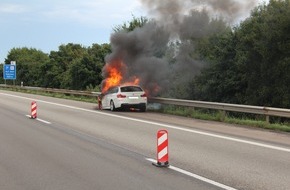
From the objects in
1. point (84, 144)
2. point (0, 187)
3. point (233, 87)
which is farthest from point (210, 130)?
point (233, 87)

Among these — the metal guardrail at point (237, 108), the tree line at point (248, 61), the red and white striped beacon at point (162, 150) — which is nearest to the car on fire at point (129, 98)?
the metal guardrail at point (237, 108)

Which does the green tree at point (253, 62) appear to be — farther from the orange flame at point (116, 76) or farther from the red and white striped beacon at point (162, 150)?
the red and white striped beacon at point (162, 150)

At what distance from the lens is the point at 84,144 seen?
11219mm

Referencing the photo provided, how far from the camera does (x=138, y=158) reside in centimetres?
922

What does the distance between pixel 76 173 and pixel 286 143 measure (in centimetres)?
633

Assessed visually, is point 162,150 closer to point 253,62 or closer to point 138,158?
point 138,158

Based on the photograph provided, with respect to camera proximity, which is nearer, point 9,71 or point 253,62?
point 253,62

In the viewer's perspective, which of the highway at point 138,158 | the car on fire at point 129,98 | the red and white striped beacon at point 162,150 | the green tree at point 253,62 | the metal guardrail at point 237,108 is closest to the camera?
the highway at point 138,158

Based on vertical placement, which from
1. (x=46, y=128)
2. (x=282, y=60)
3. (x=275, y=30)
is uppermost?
(x=275, y=30)

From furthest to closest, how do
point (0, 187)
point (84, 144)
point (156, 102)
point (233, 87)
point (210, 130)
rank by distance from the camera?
point (233, 87) < point (156, 102) < point (210, 130) < point (84, 144) < point (0, 187)

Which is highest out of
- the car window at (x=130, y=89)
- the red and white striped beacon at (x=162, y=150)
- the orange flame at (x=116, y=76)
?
the orange flame at (x=116, y=76)

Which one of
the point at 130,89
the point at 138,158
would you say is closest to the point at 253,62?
the point at 130,89

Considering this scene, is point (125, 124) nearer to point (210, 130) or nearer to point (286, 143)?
point (210, 130)

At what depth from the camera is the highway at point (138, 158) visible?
699 cm
